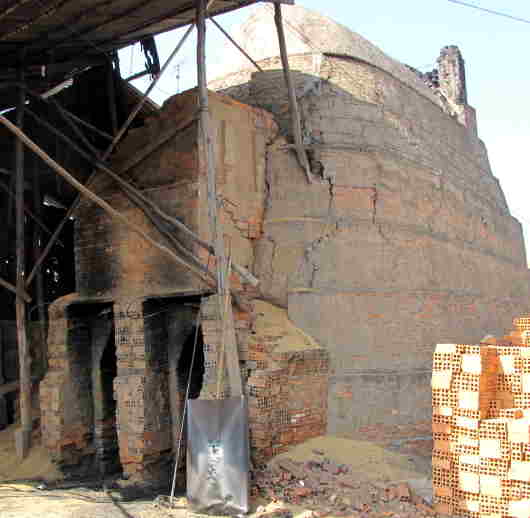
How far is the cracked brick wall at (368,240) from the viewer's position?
11203 mm

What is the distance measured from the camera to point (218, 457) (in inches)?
362

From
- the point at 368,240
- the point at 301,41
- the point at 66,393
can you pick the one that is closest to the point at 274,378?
the point at 368,240

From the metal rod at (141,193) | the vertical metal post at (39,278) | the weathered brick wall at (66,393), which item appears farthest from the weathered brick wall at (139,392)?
the vertical metal post at (39,278)

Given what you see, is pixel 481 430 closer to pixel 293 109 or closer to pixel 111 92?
pixel 293 109

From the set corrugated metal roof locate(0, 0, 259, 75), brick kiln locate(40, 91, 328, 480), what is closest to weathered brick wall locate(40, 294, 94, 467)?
brick kiln locate(40, 91, 328, 480)

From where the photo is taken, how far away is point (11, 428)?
1403 cm

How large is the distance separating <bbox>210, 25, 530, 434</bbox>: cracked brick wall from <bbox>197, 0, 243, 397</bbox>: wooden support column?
1.49 m

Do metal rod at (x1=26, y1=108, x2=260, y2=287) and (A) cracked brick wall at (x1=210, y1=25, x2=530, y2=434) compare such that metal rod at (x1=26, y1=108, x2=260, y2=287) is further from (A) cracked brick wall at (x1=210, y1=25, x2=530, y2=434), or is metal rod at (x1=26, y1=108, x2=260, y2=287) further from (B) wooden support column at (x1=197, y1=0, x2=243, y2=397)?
(A) cracked brick wall at (x1=210, y1=25, x2=530, y2=434)

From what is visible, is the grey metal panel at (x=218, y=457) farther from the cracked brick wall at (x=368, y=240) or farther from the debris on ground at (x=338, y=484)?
the cracked brick wall at (x=368, y=240)

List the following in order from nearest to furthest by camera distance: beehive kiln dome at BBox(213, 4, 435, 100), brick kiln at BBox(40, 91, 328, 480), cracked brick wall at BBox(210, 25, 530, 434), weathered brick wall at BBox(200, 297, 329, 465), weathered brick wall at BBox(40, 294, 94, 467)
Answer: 1. weathered brick wall at BBox(200, 297, 329, 465)
2. brick kiln at BBox(40, 91, 328, 480)
3. cracked brick wall at BBox(210, 25, 530, 434)
4. weathered brick wall at BBox(40, 294, 94, 467)
5. beehive kiln dome at BBox(213, 4, 435, 100)

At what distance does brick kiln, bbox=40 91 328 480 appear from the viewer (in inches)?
416

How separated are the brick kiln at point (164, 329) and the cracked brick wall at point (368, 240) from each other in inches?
16.0

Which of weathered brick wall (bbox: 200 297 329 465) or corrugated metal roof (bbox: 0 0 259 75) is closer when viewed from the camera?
weathered brick wall (bbox: 200 297 329 465)

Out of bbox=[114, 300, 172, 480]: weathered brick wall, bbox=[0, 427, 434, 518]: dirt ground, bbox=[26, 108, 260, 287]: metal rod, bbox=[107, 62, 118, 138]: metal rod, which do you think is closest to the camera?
bbox=[0, 427, 434, 518]: dirt ground
